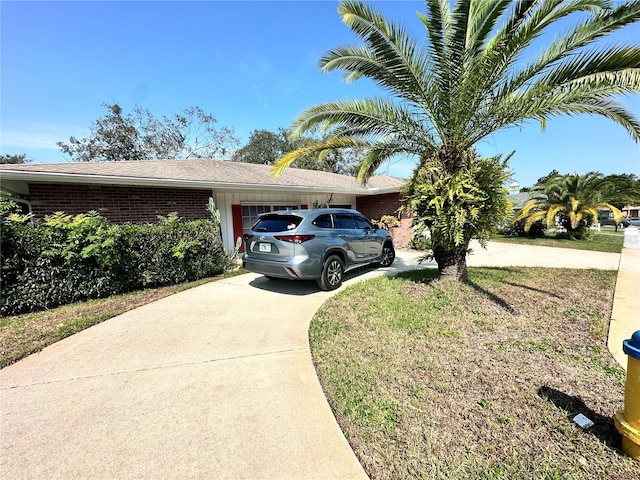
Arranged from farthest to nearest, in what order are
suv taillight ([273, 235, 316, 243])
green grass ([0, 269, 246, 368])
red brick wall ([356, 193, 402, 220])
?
red brick wall ([356, 193, 402, 220]), suv taillight ([273, 235, 316, 243]), green grass ([0, 269, 246, 368])

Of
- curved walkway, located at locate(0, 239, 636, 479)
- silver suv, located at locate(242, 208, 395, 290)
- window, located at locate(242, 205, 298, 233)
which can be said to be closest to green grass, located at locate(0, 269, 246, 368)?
curved walkway, located at locate(0, 239, 636, 479)

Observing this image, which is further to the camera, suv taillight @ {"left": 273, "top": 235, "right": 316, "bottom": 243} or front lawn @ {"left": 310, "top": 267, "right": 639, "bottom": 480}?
suv taillight @ {"left": 273, "top": 235, "right": 316, "bottom": 243}

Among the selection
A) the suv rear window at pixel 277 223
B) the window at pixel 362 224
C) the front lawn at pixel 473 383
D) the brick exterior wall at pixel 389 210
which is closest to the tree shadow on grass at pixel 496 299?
the front lawn at pixel 473 383

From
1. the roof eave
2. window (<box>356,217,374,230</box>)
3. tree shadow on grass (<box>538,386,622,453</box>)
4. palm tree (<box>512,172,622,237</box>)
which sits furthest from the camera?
palm tree (<box>512,172,622,237</box>)

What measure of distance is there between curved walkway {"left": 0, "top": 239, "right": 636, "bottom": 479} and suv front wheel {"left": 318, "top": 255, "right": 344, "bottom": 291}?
1602 millimetres

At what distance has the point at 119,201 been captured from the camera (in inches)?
335

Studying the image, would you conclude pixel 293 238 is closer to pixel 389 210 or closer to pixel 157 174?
pixel 157 174

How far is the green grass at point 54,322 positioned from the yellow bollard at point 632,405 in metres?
6.10

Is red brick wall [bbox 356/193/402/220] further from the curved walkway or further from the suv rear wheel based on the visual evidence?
the curved walkway

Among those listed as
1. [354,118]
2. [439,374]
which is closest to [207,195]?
[354,118]

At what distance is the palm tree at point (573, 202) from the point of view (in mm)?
14492

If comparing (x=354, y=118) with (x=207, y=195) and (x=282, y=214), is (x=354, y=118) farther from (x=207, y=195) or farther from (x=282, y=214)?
(x=207, y=195)

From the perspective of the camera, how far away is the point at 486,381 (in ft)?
9.69

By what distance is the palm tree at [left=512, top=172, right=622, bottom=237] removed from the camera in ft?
47.5
